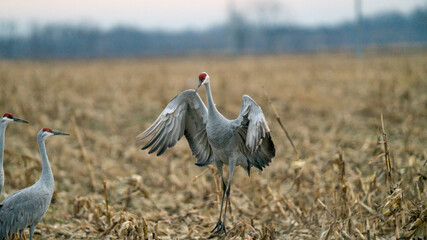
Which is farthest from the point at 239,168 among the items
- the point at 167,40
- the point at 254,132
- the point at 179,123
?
the point at 167,40

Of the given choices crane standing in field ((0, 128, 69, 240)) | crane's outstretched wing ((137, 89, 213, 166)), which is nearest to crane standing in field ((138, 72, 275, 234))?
crane's outstretched wing ((137, 89, 213, 166))

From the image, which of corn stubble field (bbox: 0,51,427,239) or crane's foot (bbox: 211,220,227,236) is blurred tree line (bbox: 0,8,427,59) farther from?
crane's foot (bbox: 211,220,227,236)

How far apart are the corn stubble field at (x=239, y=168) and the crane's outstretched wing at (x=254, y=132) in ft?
2.08

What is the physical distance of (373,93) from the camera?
12.8m

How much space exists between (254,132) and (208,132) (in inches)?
23.2

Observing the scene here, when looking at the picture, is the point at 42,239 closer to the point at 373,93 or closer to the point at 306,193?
the point at 306,193

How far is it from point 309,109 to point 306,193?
631cm

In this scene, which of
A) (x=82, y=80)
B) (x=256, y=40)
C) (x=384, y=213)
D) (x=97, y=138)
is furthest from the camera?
(x=256, y=40)

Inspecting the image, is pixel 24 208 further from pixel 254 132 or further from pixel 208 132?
pixel 254 132

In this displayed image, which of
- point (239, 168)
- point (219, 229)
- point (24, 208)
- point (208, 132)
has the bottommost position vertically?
point (239, 168)

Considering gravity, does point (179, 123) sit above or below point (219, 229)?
above

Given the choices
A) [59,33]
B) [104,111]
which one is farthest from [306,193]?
[59,33]

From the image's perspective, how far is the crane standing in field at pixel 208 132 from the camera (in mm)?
3777

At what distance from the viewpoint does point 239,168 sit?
22.3 feet
